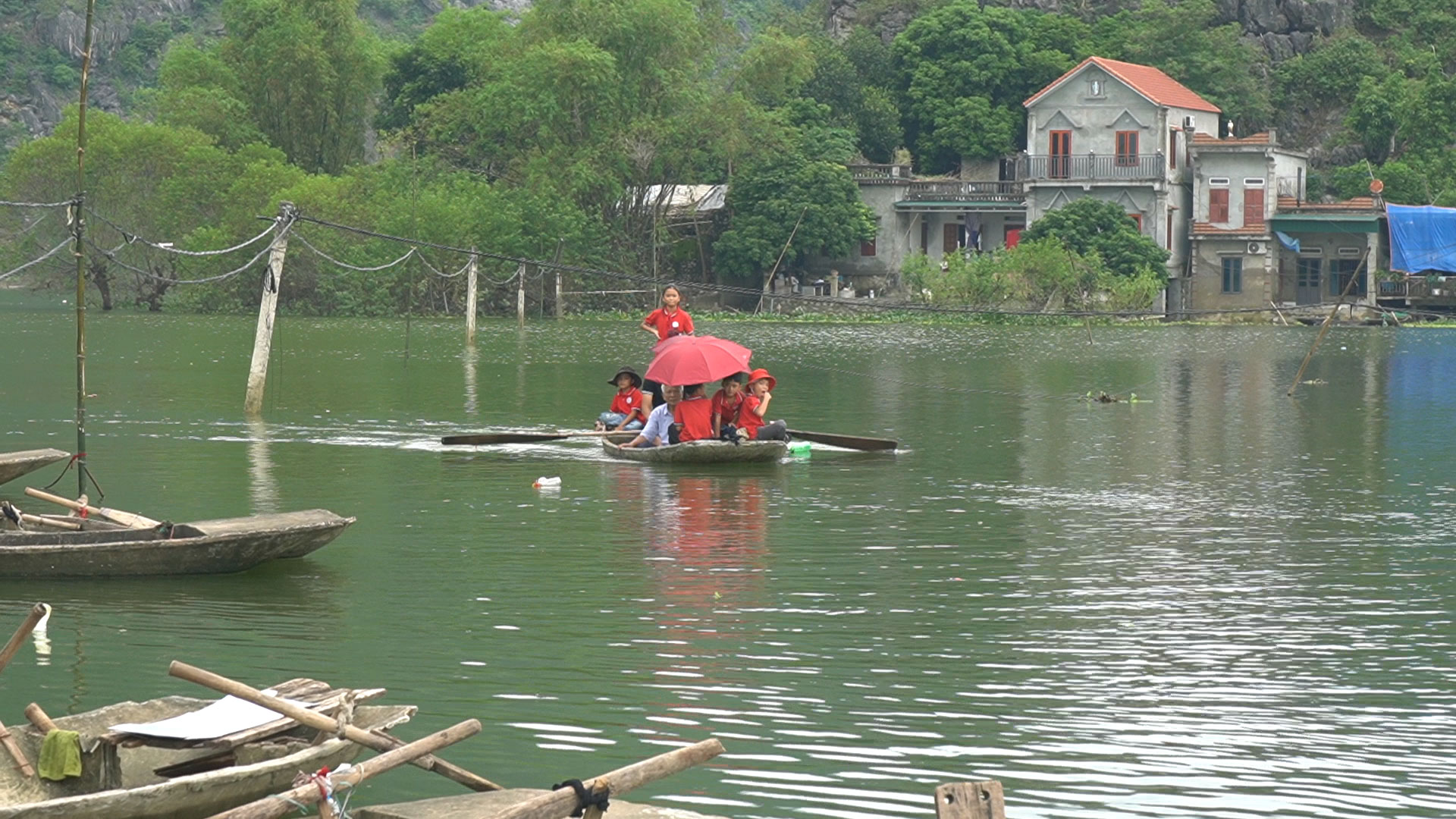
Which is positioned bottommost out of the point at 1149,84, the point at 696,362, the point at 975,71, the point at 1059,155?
the point at 696,362

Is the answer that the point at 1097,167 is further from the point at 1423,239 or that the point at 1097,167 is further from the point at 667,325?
the point at 667,325

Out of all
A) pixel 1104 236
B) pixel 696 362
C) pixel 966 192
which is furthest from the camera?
pixel 966 192

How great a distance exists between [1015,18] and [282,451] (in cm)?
5262

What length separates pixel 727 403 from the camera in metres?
23.6

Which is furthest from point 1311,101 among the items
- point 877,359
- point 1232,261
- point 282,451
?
point 282,451

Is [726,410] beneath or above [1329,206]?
beneath

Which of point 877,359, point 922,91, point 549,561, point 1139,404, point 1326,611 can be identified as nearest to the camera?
point 1326,611

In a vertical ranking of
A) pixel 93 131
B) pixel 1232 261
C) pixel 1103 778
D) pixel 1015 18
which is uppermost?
pixel 1015 18

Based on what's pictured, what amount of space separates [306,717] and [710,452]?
14404 mm

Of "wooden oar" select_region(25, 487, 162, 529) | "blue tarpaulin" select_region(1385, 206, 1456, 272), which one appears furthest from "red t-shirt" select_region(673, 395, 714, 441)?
"blue tarpaulin" select_region(1385, 206, 1456, 272)

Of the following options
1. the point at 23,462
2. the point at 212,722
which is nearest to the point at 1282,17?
the point at 23,462

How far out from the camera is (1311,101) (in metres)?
74.4

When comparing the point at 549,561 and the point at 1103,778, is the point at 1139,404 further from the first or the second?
the point at 1103,778

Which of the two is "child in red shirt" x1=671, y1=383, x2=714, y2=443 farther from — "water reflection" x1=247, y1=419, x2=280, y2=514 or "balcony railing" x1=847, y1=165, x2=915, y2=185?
"balcony railing" x1=847, y1=165, x2=915, y2=185
